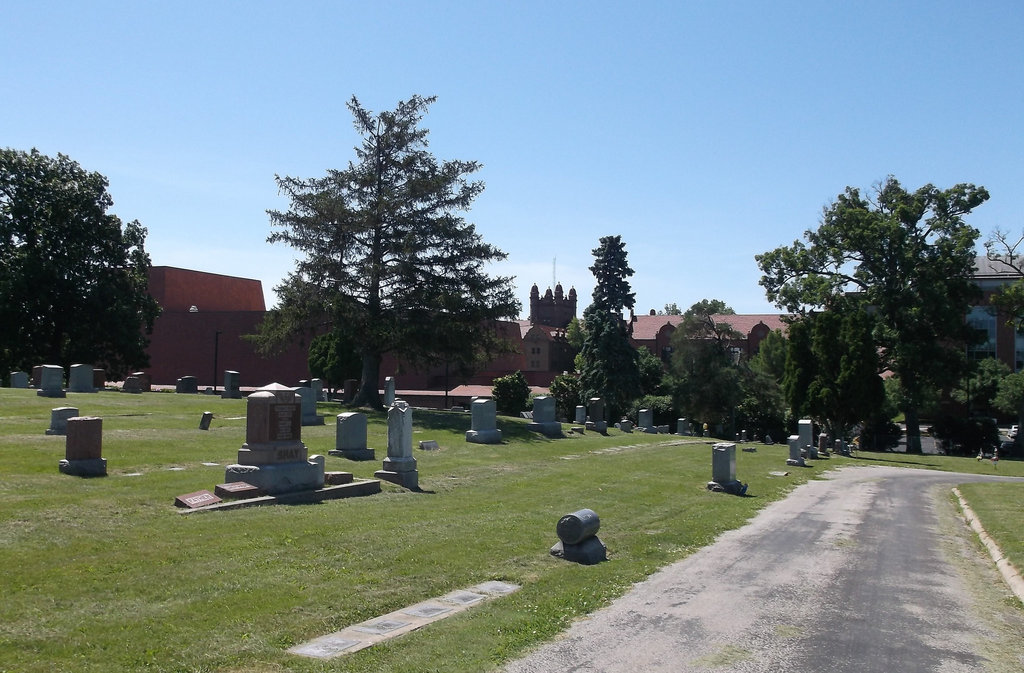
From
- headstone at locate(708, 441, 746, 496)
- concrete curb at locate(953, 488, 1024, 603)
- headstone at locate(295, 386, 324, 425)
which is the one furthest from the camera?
headstone at locate(295, 386, 324, 425)

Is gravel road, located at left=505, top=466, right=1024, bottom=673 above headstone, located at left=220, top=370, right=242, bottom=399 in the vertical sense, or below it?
below

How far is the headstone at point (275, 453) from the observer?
45.2 ft

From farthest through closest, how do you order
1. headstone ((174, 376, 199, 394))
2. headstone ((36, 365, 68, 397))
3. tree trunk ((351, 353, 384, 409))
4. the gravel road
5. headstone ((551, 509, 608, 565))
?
1. headstone ((174, 376, 199, 394))
2. tree trunk ((351, 353, 384, 409))
3. headstone ((36, 365, 68, 397))
4. headstone ((551, 509, 608, 565))
5. the gravel road

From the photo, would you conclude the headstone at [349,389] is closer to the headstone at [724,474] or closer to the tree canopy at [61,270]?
the tree canopy at [61,270]

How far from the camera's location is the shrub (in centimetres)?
5366

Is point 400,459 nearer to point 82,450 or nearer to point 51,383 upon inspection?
point 82,450

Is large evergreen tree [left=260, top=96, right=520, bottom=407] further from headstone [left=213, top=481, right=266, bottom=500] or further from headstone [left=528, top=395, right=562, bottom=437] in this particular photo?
headstone [left=213, top=481, right=266, bottom=500]

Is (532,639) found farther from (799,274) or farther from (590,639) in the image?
(799,274)

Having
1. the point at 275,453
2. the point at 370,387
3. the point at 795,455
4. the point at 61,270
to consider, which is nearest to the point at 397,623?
the point at 275,453

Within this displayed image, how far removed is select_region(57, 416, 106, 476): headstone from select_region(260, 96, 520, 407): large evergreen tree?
2045 cm

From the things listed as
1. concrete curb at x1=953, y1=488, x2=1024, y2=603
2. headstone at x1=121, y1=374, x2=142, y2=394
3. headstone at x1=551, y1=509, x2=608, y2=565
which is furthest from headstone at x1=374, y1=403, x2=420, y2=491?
headstone at x1=121, y1=374, x2=142, y2=394

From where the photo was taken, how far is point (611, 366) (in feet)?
187

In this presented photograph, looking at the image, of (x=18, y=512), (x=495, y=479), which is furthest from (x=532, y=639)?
(x=495, y=479)

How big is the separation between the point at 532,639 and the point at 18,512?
7.44 meters
